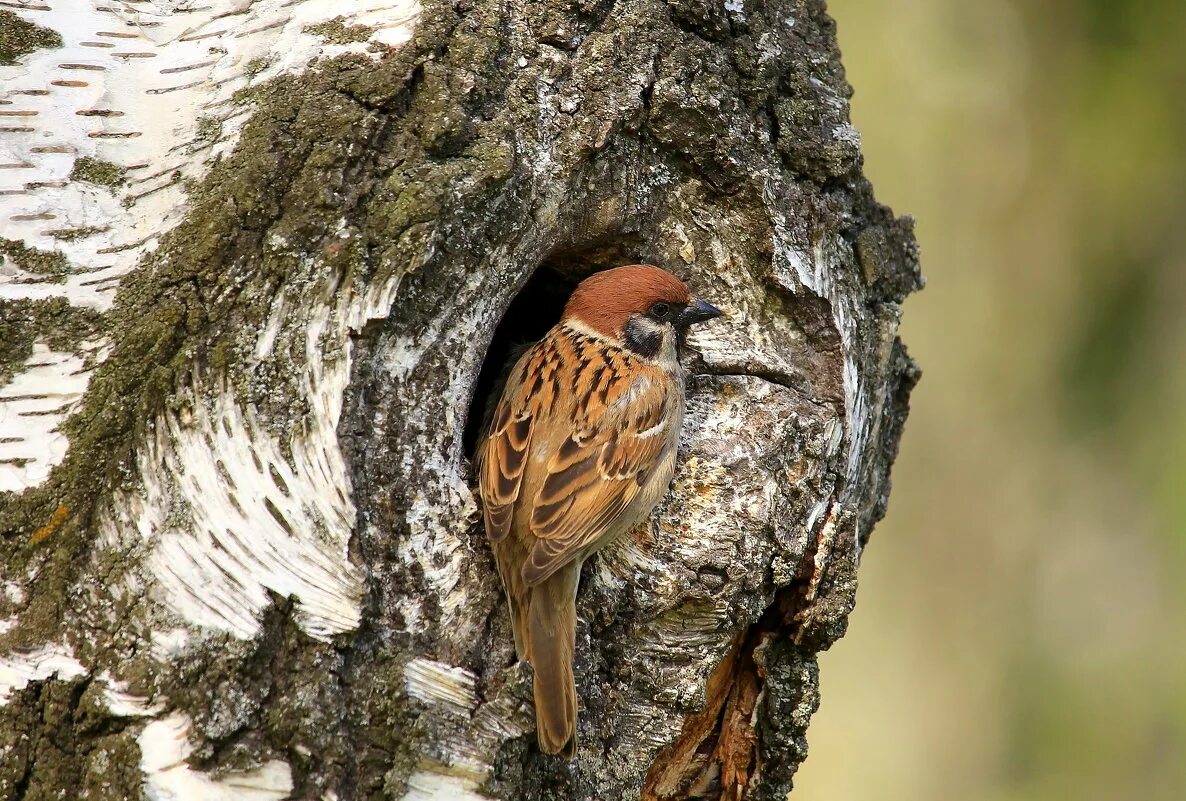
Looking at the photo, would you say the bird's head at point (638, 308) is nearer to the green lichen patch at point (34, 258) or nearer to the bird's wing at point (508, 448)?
the bird's wing at point (508, 448)

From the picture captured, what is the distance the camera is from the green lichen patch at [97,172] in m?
2.91

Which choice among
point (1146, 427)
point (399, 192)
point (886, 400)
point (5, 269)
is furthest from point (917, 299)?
point (5, 269)

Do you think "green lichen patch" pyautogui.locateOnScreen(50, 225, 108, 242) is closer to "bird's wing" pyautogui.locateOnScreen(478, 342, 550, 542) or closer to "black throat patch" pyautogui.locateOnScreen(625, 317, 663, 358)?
"bird's wing" pyautogui.locateOnScreen(478, 342, 550, 542)

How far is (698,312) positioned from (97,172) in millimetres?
1727

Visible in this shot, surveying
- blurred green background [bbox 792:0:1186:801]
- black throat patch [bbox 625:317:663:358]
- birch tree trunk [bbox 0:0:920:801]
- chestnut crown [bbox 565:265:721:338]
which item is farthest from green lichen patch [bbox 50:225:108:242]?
blurred green background [bbox 792:0:1186:801]

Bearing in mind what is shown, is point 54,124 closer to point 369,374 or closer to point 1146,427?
point 369,374

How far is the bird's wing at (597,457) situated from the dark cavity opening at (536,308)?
0.34 metres

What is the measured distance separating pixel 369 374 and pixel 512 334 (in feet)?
6.57

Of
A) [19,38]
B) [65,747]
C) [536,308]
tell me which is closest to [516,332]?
[536,308]

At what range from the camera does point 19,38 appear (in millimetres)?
2969

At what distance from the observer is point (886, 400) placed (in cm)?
383

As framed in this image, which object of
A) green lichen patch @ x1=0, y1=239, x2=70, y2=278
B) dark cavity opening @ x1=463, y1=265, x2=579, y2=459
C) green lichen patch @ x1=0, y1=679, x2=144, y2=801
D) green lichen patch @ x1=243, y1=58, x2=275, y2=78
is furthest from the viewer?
dark cavity opening @ x1=463, y1=265, x2=579, y2=459

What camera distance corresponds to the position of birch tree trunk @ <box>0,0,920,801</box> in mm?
2496

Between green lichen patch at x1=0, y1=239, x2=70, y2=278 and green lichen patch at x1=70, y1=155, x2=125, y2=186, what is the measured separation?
0.75 ft
